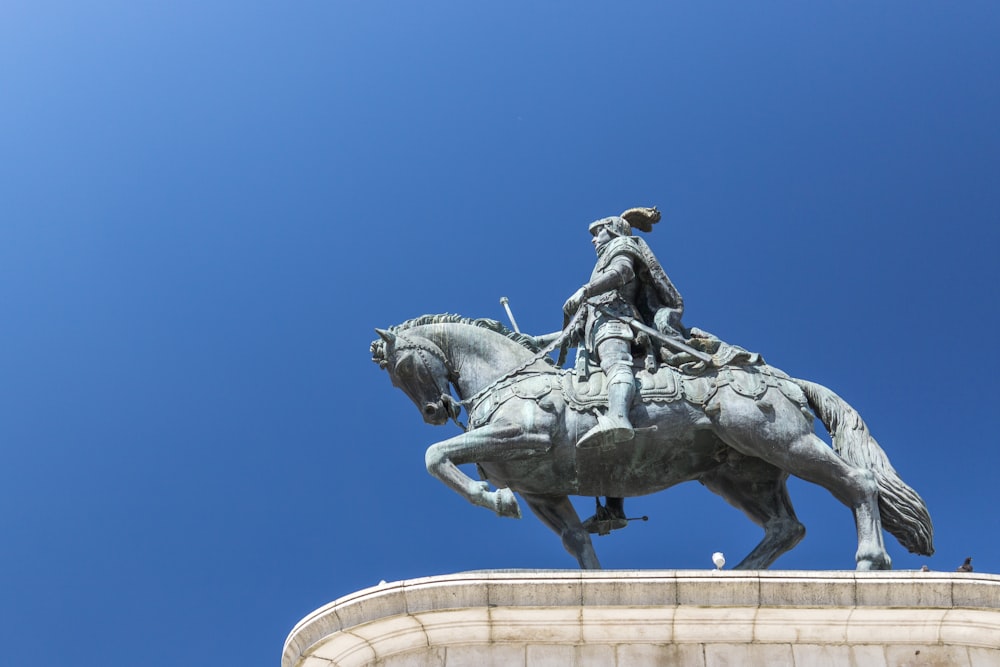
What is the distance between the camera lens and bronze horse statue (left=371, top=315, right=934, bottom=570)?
1127 cm

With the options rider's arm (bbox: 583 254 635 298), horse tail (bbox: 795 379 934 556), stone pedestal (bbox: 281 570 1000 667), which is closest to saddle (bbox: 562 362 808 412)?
horse tail (bbox: 795 379 934 556)

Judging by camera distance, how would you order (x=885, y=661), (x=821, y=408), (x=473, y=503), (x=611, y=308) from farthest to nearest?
(x=611, y=308), (x=821, y=408), (x=473, y=503), (x=885, y=661)

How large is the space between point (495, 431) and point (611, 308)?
2.11m

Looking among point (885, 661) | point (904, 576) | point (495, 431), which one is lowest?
point (885, 661)

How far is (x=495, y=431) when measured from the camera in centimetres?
1149

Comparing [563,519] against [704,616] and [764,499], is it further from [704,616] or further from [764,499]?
[704,616]

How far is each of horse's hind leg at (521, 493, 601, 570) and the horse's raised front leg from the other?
0.85m

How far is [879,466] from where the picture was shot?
11.5 metres

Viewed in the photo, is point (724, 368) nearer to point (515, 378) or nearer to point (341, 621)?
point (515, 378)

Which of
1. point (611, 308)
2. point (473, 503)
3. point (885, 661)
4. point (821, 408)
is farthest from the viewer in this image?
point (611, 308)

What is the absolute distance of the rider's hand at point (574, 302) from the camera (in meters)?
12.9

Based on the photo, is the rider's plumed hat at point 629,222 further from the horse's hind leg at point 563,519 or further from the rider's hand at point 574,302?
the horse's hind leg at point 563,519

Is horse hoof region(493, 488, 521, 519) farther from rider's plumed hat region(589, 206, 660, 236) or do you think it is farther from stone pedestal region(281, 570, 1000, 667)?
rider's plumed hat region(589, 206, 660, 236)

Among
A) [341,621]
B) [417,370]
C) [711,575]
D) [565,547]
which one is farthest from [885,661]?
[417,370]
